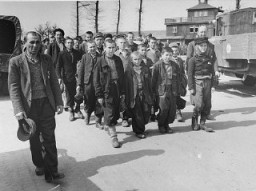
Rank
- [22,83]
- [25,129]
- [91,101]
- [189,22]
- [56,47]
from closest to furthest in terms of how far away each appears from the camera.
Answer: [25,129] < [22,83] < [91,101] < [56,47] < [189,22]

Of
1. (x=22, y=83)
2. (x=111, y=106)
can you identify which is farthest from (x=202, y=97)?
(x=22, y=83)

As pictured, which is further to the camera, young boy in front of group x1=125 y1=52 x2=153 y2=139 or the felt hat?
young boy in front of group x1=125 y1=52 x2=153 y2=139

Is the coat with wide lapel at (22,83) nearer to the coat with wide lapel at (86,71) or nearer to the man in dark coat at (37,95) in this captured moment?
the man in dark coat at (37,95)

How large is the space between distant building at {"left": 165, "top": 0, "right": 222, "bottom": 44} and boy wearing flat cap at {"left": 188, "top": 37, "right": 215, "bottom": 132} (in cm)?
4646

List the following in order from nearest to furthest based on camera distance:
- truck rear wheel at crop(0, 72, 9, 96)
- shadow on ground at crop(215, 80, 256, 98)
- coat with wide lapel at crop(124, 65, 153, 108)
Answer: coat with wide lapel at crop(124, 65, 153, 108) < truck rear wheel at crop(0, 72, 9, 96) < shadow on ground at crop(215, 80, 256, 98)

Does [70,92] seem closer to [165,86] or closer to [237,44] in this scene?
[165,86]

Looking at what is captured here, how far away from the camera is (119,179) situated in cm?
384

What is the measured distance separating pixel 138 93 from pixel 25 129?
2535 mm

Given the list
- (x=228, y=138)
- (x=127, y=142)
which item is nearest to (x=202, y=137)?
Result: (x=228, y=138)

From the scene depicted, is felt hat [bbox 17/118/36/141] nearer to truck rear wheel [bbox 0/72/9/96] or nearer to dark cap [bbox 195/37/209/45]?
dark cap [bbox 195/37/209/45]

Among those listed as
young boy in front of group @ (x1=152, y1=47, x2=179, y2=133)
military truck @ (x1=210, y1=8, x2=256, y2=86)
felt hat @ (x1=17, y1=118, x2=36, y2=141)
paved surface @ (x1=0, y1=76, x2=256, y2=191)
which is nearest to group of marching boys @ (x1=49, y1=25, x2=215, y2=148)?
young boy in front of group @ (x1=152, y1=47, x2=179, y2=133)

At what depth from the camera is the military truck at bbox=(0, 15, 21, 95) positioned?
9.79 m

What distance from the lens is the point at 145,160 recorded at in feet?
14.8

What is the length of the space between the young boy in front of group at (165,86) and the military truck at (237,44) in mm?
3927
